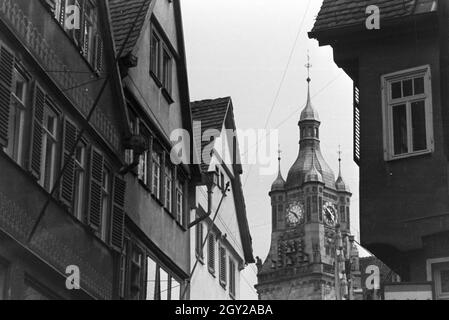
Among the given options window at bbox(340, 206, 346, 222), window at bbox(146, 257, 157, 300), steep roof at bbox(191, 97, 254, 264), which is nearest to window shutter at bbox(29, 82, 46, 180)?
window at bbox(146, 257, 157, 300)

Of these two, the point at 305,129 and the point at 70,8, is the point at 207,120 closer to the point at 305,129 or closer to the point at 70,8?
the point at 305,129

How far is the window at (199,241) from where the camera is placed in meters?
22.6

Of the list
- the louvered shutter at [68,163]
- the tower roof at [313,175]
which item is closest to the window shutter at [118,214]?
Answer: the louvered shutter at [68,163]

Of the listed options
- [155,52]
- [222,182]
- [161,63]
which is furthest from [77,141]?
[222,182]

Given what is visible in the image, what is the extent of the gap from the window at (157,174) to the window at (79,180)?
2.63 metres

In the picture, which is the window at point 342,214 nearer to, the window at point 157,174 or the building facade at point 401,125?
the window at point 157,174

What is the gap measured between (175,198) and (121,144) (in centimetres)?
247

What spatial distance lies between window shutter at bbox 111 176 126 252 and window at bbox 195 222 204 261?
3.07 meters

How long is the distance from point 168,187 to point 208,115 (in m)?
2.52

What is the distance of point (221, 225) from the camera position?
24.1 metres

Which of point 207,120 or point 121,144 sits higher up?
point 207,120
